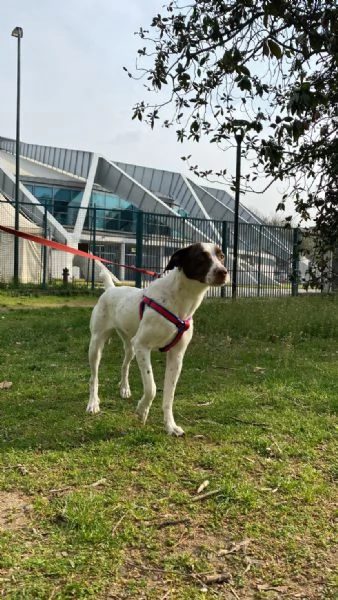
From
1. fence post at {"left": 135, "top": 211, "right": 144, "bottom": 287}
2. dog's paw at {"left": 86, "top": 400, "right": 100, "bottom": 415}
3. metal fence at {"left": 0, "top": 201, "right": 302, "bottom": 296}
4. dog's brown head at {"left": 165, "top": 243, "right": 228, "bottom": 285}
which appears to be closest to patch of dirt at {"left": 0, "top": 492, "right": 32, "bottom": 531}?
dog's paw at {"left": 86, "top": 400, "right": 100, "bottom": 415}

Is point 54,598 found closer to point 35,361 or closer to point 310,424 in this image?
point 310,424

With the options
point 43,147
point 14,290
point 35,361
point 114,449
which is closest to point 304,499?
point 114,449

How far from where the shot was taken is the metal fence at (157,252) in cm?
1912

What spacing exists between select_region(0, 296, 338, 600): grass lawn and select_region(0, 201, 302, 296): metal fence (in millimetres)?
12503

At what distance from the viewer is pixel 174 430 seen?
4176 millimetres

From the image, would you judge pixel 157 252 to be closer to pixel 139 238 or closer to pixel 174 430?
pixel 139 238

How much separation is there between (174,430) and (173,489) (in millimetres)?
933

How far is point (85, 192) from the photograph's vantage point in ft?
172

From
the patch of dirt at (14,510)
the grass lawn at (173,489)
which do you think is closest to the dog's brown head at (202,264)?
the grass lawn at (173,489)

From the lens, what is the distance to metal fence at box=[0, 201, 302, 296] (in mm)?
19125

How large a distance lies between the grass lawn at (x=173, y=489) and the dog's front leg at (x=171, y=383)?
0.12m

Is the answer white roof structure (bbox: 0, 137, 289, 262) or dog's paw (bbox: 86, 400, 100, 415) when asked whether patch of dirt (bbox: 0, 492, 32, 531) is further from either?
white roof structure (bbox: 0, 137, 289, 262)

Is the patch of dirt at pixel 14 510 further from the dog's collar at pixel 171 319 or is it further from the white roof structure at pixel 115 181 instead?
the white roof structure at pixel 115 181

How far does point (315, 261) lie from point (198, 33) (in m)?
4.61
